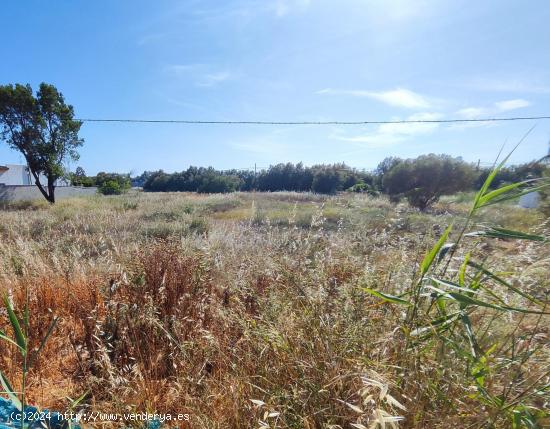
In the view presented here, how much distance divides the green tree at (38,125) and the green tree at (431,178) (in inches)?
800

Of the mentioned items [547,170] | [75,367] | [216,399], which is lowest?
[75,367]

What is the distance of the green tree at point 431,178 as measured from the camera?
15961 millimetres

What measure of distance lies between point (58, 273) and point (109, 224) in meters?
5.24

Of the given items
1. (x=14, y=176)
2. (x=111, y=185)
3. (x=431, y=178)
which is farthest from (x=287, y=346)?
(x=14, y=176)

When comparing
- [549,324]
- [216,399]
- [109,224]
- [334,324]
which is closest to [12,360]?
[216,399]

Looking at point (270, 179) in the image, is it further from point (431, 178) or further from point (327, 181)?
point (431, 178)

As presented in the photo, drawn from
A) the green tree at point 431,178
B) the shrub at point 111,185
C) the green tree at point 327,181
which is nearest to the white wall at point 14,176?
the shrub at point 111,185

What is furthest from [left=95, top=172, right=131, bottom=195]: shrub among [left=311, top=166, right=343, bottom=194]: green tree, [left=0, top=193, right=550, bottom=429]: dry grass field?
[left=0, top=193, right=550, bottom=429]: dry grass field

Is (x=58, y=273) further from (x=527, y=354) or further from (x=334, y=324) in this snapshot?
(x=527, y=354)

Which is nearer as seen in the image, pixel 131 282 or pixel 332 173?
pixel 131 282

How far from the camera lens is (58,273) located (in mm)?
2881

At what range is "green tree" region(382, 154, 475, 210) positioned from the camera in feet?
52.4

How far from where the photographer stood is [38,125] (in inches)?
662

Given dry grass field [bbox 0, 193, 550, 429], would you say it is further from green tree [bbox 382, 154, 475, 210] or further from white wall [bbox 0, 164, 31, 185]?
white wall [bbox 0, 164, 31, 185]
